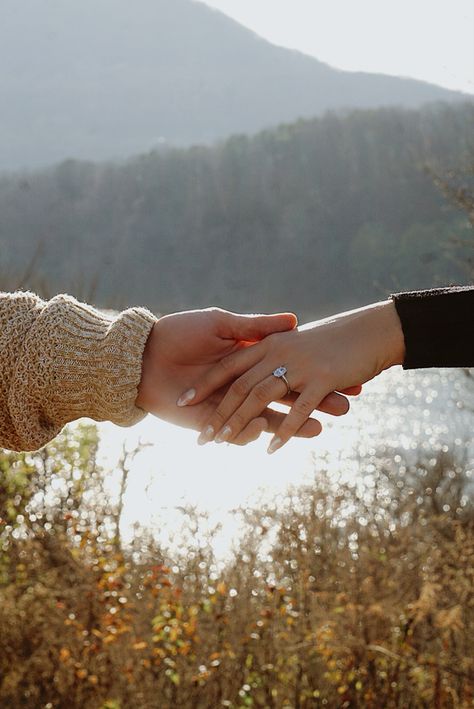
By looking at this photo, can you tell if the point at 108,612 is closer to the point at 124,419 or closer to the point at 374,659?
the point at 374,659

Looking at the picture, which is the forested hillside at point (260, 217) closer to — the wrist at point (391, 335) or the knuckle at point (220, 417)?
the knuckle at point (220, 417)

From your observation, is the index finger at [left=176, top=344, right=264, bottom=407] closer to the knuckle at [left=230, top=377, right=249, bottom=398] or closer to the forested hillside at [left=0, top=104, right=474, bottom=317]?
the knuckle at [left=230, top=377, right=249, bottom=398]

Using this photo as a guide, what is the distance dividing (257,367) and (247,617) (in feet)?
7.80

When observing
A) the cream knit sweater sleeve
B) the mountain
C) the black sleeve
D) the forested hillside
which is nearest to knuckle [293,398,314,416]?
the black sleeve

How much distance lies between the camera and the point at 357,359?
1.87 meters

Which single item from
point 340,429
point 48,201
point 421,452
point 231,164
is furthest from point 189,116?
point 421,452

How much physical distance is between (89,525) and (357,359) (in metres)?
3.34

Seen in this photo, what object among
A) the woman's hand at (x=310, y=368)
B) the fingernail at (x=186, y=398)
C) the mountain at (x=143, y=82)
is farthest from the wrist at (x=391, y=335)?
the mountain at (x=143, y=82)

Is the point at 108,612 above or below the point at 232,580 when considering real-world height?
below

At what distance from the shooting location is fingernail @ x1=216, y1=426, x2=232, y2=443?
1.90 meters

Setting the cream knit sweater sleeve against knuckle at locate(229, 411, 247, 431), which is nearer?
the cream knit sweater sleeve

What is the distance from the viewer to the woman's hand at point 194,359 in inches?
77.4

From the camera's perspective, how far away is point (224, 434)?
1903 millimetres

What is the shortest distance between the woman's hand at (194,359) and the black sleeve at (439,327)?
0.79 ft
